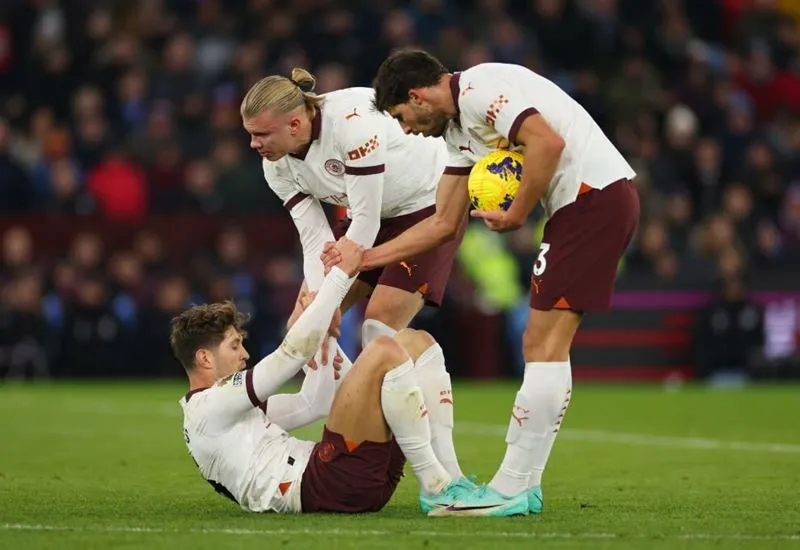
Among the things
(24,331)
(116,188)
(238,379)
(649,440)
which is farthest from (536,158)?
(116,188)

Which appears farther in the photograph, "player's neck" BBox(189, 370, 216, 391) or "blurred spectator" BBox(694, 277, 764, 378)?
"blurred spectator" BBox(694, 277, 764, 378)

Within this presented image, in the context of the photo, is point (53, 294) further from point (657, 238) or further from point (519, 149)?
point (519, 149)

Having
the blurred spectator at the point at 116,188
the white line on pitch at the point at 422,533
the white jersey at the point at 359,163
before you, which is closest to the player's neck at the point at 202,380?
the white line on pitch at the point at 422,533

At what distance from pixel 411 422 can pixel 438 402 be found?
2.20ft

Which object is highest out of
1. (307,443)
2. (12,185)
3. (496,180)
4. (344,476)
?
(496,180)

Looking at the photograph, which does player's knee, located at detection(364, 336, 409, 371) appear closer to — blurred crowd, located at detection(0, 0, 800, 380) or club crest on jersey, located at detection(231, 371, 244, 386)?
club crest on jersey, located at detection(231, 371, 244, 386)

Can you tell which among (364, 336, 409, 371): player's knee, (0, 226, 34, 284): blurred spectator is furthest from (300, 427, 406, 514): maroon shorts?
(0, 226, 34, 284): blurred spectator

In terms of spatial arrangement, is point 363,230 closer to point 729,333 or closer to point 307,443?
point 307,443

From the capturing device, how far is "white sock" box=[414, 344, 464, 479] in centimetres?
797

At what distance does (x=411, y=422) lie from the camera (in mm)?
7383

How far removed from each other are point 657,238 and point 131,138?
6.47m

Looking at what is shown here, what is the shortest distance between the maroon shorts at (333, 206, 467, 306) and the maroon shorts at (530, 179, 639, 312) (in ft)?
2.88

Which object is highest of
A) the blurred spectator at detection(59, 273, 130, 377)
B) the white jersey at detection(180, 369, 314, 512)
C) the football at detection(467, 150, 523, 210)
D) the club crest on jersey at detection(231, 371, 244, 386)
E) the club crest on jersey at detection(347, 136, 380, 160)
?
the club crest on jersey at detection(347, 136, 380, 160)

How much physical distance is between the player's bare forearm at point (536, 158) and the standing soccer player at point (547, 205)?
0.05 m
